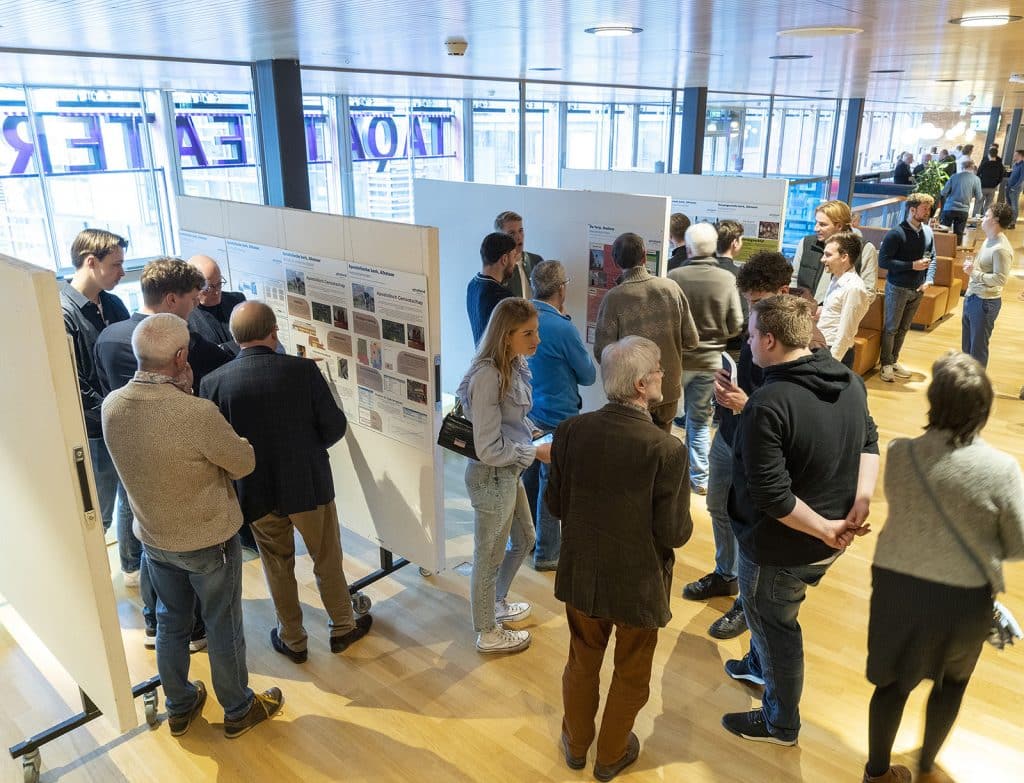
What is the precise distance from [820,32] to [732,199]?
248 centimetres

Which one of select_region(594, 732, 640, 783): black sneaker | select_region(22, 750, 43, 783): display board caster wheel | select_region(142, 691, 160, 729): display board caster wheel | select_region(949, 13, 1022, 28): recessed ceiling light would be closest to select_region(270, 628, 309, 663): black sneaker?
select_region(142, 691, 160, 729): display board caster wheel

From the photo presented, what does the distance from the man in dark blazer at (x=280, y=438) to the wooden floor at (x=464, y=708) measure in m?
0.47

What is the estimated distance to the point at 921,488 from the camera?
1.95m

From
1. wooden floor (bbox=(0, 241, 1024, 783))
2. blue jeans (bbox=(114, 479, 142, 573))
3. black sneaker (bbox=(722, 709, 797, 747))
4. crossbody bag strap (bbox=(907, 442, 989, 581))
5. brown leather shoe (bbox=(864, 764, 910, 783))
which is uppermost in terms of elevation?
crossbody bag strap (bbox=(907, 442, 989, 581))

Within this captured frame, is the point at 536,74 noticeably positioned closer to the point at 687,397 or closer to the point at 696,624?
the point at 687,397

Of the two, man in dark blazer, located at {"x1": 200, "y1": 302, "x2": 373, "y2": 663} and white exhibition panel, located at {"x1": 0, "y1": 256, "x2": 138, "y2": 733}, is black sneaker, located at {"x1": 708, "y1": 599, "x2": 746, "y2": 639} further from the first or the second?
white exhibition panel, located at {"x1": 0, "y1": 256, "x2": 138, "y2": 733}

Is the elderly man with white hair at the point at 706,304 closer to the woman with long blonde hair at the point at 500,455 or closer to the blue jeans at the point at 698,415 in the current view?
the blue jeans at the point at 698,415

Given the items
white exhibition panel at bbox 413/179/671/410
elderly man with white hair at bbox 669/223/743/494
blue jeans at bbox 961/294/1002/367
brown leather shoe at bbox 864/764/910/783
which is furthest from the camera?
blue jeans at bbox 961/294/1002/367

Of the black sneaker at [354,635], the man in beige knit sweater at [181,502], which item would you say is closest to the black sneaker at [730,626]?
the black sneaker at [354,635]

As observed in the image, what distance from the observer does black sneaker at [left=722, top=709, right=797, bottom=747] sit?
263cm

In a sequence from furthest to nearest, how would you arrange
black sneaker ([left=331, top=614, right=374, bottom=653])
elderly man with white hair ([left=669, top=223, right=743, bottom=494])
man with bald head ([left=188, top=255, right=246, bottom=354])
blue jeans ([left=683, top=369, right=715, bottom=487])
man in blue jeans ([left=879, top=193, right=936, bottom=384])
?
man in blue jeans ([left=879, top=193, right=936, bottom=384])
blue jeans ([left=683, top=369, right=715, bottom=487])
elderly man with white hair ([left=669, top=223, right=743, bottom=494])
man with bald head ([left=188, top=255, right=246, bottom=354])
black sneaker ([left=331, top=614, right=374, bottom=653])

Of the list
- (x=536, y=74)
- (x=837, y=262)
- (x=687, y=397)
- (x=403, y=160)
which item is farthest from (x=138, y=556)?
(x=403, y=160)

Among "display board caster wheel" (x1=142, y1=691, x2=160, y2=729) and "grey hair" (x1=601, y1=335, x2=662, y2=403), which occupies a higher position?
"grey hair" (x1=601, y1=335, x2=662, y2=403)

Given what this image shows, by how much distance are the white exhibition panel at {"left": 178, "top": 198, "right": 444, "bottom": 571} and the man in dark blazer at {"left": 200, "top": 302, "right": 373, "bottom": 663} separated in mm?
424
